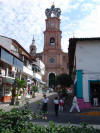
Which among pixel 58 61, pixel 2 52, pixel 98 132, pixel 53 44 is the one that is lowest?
pixel 98 132

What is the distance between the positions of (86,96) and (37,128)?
10.4 metres

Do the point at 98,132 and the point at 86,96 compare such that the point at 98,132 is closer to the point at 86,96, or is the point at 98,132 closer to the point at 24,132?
the point at 24,132

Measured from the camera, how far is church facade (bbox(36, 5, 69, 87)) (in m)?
55.2

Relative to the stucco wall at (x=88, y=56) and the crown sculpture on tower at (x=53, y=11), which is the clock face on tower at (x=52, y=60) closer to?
the crown sculpture on tower at (x=53, y=11)

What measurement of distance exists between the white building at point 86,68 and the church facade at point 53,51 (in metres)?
38.5

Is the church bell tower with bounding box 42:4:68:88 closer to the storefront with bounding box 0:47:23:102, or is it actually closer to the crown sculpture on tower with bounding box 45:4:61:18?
the crown sculpture on tower with bounding box 45:4:61:18

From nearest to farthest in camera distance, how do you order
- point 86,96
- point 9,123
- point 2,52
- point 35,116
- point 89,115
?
point 9,123
point 35,116
point 89,115
point 86,96
point 2,52

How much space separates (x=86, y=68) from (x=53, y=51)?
41319 millimetres

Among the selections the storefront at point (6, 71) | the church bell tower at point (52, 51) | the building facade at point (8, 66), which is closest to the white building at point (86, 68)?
the storefront at point (6, 71)

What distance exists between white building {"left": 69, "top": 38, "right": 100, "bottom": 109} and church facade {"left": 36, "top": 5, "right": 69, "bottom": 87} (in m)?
38.5

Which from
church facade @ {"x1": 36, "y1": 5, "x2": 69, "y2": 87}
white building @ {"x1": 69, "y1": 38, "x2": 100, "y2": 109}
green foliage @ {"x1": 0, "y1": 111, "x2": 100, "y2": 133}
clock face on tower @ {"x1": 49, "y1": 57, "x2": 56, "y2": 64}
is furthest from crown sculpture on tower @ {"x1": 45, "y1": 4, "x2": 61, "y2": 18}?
green foliage @ {"x1": 0, "y1": 111, "x2": 100, "y2": 133}

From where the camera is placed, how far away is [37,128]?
4.57 metres

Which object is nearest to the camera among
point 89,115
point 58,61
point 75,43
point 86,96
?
point 89,115

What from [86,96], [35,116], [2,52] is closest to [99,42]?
[86,96]
